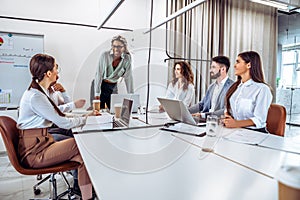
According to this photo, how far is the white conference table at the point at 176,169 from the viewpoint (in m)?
0.79

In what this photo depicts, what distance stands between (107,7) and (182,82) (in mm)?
1726

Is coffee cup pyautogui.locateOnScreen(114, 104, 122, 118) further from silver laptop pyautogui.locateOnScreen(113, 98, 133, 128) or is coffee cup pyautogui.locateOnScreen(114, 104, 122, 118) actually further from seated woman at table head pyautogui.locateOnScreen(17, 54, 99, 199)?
seated woman at table head pyautogui.locateOnScreen(17, 54, 99, 199)

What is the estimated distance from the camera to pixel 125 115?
2.00 metres

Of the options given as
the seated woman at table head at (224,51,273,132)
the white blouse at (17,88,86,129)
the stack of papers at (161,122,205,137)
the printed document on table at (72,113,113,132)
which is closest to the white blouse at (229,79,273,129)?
the seated woman at table head at (224,51,273,132)

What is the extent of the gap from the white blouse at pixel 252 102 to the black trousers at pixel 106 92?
1.47 meters

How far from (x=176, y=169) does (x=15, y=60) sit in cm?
305

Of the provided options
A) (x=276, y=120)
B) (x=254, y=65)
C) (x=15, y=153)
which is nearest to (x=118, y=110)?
(x=15, y=153)

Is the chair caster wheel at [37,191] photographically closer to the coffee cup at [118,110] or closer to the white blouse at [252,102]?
the coffee cup at [118,110]

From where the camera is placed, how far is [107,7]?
3.70m

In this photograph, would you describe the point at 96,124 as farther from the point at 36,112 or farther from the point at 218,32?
the point at 218,32

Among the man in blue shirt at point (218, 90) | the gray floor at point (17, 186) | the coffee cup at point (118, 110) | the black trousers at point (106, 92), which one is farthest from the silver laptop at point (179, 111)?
the gray floor at point (17, 186)

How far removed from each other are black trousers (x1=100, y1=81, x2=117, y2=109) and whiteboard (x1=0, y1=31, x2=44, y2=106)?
1108 millimetres

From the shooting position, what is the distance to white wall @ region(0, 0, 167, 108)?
10.8 ft

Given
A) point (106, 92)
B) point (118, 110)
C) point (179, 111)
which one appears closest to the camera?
point (179, 111)
